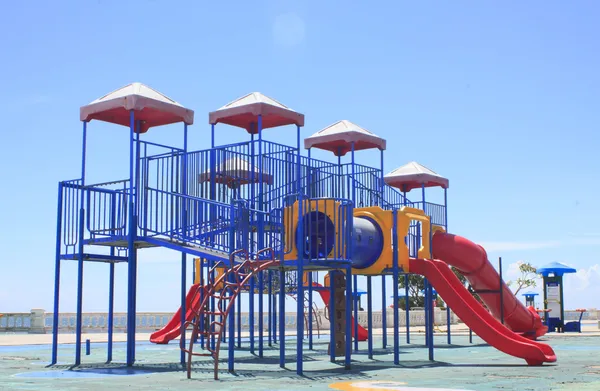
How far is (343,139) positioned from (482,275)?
6387mm

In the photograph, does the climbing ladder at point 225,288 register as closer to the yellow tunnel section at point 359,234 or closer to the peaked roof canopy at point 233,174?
the yellow tunnel section at point 359,234

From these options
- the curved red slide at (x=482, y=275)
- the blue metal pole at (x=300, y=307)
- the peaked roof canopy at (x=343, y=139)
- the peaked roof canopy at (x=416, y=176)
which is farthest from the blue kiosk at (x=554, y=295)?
the blue metal pole at (x=300, y=307)

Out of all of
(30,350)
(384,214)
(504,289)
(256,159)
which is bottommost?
(30,350)

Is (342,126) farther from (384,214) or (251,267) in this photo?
(251,267)

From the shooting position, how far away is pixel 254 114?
1920 cm

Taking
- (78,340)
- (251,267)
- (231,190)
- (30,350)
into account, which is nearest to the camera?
(251,267)

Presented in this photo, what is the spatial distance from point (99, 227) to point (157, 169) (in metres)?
1.85

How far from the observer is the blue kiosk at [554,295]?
1464 inches

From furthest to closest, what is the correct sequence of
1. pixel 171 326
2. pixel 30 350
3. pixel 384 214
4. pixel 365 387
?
pixel 171 326
pixel 30 350
pixel 384 214
pixel 365 387

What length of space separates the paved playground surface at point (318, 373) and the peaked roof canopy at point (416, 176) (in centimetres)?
689

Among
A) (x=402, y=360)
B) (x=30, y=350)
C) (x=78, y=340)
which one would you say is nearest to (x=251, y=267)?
(x=78, y=340)

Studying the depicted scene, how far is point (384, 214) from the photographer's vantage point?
1936 cm

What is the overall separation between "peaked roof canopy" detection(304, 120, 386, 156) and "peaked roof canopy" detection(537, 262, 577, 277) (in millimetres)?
17116

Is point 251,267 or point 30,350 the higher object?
point 251,267
